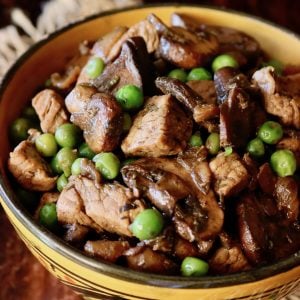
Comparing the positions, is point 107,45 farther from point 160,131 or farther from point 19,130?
point 160,131

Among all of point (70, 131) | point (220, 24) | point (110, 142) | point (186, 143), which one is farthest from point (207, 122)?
point (220, 24)

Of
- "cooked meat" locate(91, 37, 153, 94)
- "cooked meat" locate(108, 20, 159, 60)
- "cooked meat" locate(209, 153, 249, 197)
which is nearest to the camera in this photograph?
"cooked meat" locate(209, 153, 249, 197)

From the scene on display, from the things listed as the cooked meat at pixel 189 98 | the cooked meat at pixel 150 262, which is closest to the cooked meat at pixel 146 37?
the cooked meat at pixel 189 98

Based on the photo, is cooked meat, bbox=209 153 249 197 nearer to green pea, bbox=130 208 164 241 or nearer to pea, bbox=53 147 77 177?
green pea, bbox=130 208 164 241

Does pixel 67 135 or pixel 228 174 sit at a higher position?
pixel 67 135

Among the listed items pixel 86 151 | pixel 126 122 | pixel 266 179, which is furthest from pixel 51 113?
pixel 266 179

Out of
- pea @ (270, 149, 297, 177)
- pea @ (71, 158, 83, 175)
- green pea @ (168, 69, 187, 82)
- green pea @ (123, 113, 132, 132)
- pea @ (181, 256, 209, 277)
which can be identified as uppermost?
green pea @ (123, 113, 132, 132)

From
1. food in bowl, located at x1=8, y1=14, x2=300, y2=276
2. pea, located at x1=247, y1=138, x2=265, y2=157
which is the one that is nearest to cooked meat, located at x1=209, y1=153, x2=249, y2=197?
food in bowl, located at x1=8, y1=14, x2=300, y2=276
